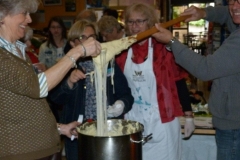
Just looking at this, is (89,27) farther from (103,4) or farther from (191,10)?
(103,4)

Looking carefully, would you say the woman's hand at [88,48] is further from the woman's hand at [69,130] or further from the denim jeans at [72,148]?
the denim jeans at [72,148]

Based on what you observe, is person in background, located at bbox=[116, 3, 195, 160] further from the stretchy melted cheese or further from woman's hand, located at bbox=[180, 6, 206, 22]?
the stretchy melted cheese

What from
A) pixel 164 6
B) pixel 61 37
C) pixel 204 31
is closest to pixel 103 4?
pixel 61 37

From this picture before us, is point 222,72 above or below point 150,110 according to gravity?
above

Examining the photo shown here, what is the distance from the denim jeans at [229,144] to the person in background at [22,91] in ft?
2.88

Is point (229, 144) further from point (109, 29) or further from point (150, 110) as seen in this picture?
point (109, 29)

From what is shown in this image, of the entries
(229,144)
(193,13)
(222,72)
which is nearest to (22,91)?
(222,72)

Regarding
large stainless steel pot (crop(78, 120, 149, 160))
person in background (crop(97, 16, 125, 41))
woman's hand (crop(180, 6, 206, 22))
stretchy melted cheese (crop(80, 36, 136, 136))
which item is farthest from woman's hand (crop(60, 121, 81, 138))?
person in background (crop(97, 16, 125, 41))

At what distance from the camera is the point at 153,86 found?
2.61 m

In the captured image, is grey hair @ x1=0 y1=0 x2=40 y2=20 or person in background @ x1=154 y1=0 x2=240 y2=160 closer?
grey hair @ x1=0 y1=0 x2=40 y2=20

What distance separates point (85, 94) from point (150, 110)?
1.46ft

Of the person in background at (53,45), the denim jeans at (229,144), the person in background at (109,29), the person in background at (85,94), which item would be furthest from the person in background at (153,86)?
the person in background at (53,45)

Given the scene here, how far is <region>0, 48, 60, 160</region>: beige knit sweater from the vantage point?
5.70ft

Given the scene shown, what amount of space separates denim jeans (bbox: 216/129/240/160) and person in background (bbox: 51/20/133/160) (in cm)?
59
